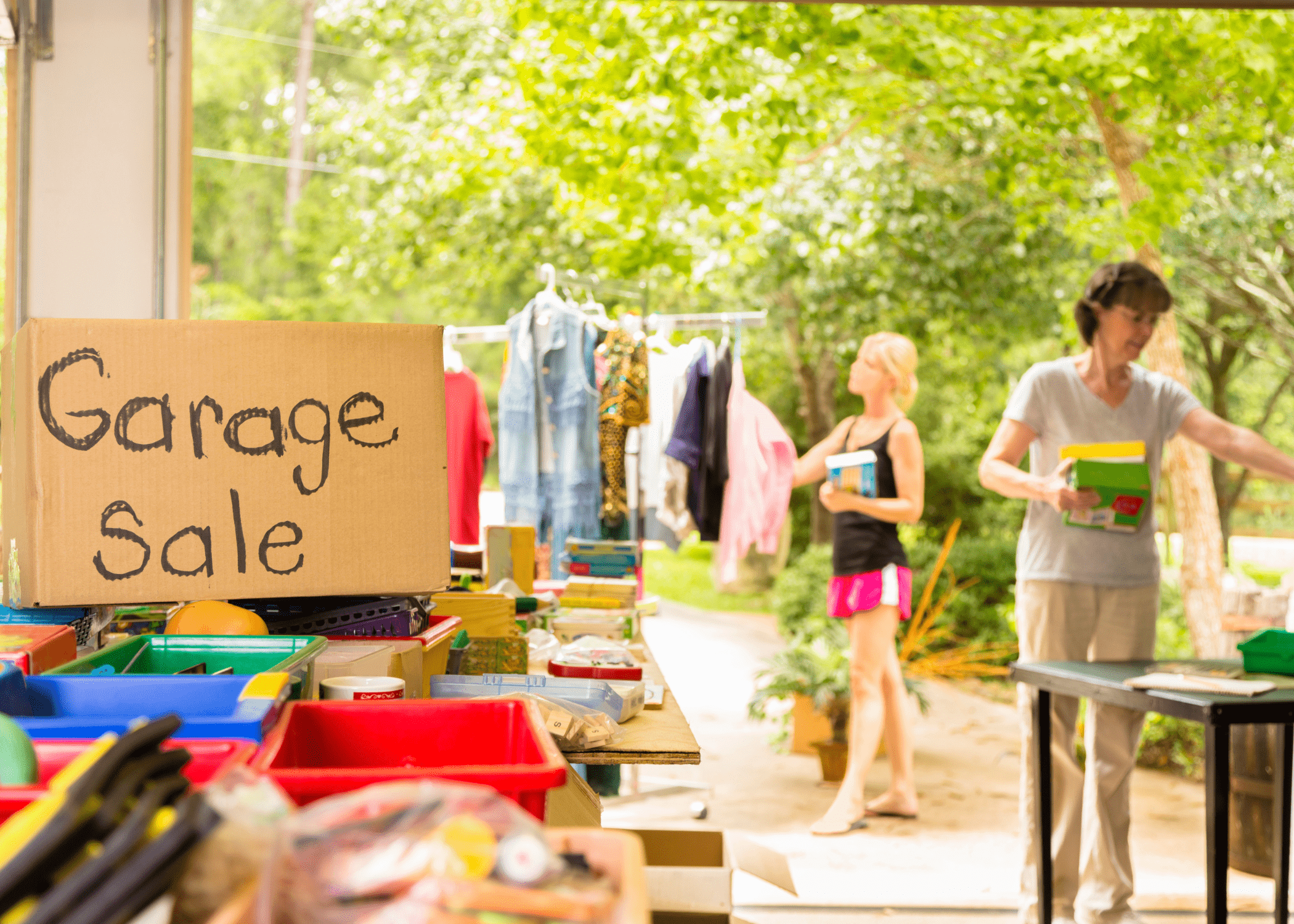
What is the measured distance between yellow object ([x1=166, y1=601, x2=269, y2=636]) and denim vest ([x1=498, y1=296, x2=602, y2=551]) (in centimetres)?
281

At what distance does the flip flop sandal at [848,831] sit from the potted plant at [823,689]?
56 cm

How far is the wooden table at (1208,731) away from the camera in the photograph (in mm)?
2127

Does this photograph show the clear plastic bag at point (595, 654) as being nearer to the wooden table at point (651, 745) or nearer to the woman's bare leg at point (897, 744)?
the wooden table at point (651, 745)

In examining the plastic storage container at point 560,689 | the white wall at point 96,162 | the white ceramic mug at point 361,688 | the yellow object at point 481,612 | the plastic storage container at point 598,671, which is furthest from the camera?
the white wall at point 96,162

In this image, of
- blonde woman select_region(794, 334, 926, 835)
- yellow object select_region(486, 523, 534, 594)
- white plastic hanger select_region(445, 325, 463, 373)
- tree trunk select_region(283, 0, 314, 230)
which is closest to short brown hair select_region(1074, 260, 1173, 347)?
blonde woman select_region(794, 334, 926, 835)

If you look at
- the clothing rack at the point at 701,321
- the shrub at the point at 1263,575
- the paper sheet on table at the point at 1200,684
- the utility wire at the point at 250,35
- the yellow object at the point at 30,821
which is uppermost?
the utility wire at the point at 250,35

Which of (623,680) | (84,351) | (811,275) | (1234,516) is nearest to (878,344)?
(623,680)

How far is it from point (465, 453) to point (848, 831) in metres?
2.10

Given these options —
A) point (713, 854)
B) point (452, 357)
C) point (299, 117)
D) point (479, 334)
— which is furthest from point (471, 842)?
point (299, 117)

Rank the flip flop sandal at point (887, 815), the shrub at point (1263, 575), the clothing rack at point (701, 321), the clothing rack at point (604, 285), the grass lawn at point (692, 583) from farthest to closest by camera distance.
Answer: the grass lawn at point (692, 583) → the shrub at point (1263, 575) → the clothing rack at point (701, 321) → the clothing rack at point (604, 285) → the flip flop sandal at point (887, 815)

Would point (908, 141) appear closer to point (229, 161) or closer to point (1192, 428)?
point (1192, 428)

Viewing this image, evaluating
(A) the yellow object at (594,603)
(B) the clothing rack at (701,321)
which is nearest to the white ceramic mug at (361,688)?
(A) the yellow object at (594,603)

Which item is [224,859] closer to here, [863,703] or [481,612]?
[481,612]

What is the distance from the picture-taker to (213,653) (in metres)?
1.29
